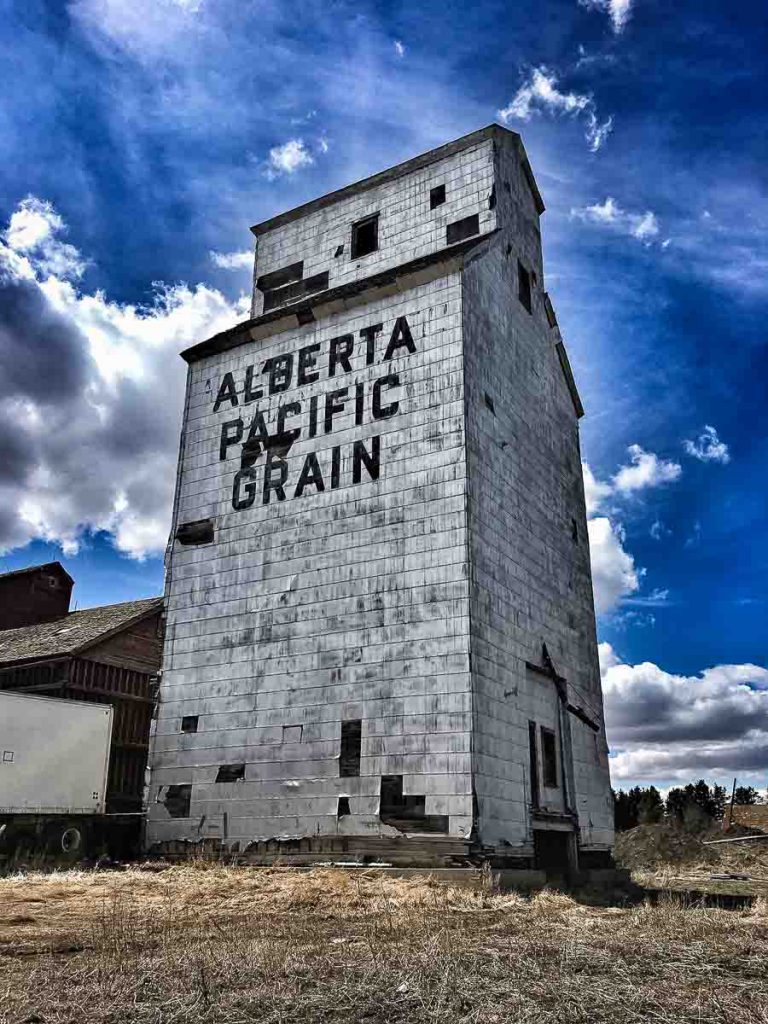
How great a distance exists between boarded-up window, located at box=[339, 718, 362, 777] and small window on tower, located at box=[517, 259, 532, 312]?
14560 mm

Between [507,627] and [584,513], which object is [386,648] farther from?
[584,513]

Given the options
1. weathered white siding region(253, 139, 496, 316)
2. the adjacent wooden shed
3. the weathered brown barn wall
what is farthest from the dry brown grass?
the weathered brown barn wall

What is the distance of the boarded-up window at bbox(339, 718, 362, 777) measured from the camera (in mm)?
19469

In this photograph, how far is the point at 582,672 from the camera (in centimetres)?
2628

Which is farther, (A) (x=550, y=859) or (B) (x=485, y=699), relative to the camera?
(A) (x=550, y=859)

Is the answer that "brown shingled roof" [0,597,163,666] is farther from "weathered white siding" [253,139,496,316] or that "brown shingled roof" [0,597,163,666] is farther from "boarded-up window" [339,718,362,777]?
"boarded-up window" [339,718,362,777]

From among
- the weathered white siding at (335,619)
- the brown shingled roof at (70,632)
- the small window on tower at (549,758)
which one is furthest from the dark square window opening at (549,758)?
the brown shingled roof at (70,632)

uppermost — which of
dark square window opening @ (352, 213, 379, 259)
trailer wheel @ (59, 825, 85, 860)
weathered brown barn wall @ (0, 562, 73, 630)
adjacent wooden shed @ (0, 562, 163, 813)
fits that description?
dark square window opening @ (352, 213, 379, 259)

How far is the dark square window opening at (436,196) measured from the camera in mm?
26359

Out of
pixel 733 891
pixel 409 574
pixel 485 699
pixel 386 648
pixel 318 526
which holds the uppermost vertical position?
pixel 318 526

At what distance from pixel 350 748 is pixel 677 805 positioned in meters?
65.2

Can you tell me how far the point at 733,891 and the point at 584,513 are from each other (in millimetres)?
12557

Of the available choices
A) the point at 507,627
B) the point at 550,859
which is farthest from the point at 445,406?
the point at 550,859

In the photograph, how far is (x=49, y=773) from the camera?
891 inches
